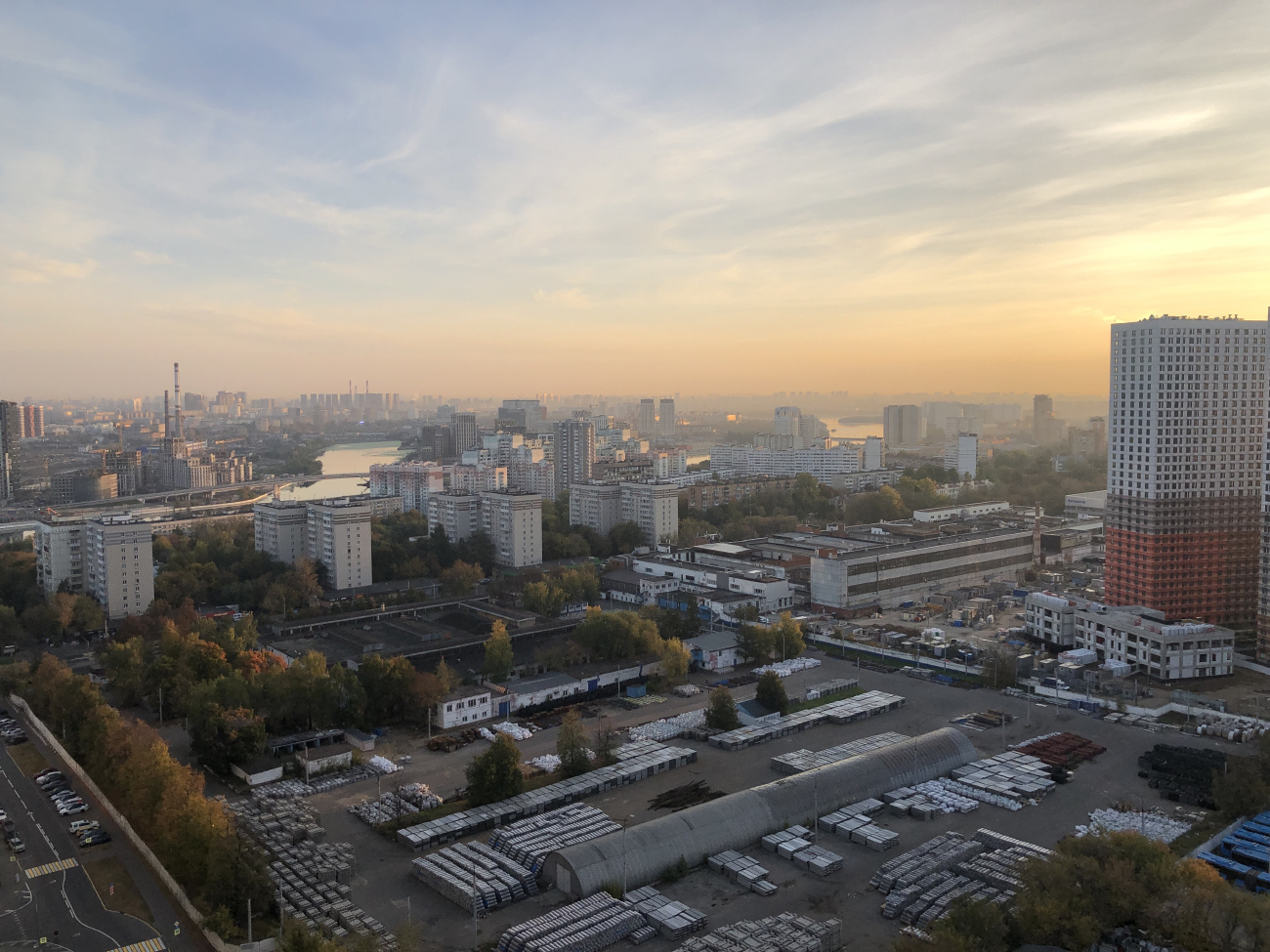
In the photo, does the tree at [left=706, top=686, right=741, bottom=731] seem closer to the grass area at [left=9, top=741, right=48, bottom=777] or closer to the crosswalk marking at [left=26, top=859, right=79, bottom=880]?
the crosswalk marking at [left=26, top=859, right=79, bottom=880]

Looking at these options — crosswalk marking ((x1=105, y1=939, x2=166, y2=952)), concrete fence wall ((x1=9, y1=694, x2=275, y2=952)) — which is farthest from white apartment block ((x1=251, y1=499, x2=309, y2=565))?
crosswalk marking ((x1=105, y1=939, x2=166, y2=952))

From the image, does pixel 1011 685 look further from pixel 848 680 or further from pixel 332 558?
pixel 332 558

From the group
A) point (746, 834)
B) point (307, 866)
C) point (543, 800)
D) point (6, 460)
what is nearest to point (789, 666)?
point (746, 834)

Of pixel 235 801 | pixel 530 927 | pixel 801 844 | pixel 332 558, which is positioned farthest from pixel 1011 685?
pixel 332 558

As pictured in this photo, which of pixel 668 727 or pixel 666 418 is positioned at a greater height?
pixel 666 418

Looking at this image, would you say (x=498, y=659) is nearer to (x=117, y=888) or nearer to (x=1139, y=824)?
(x=117, y=888)

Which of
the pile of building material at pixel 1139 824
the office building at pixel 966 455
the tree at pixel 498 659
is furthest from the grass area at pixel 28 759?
the office building at pixel 966 455
